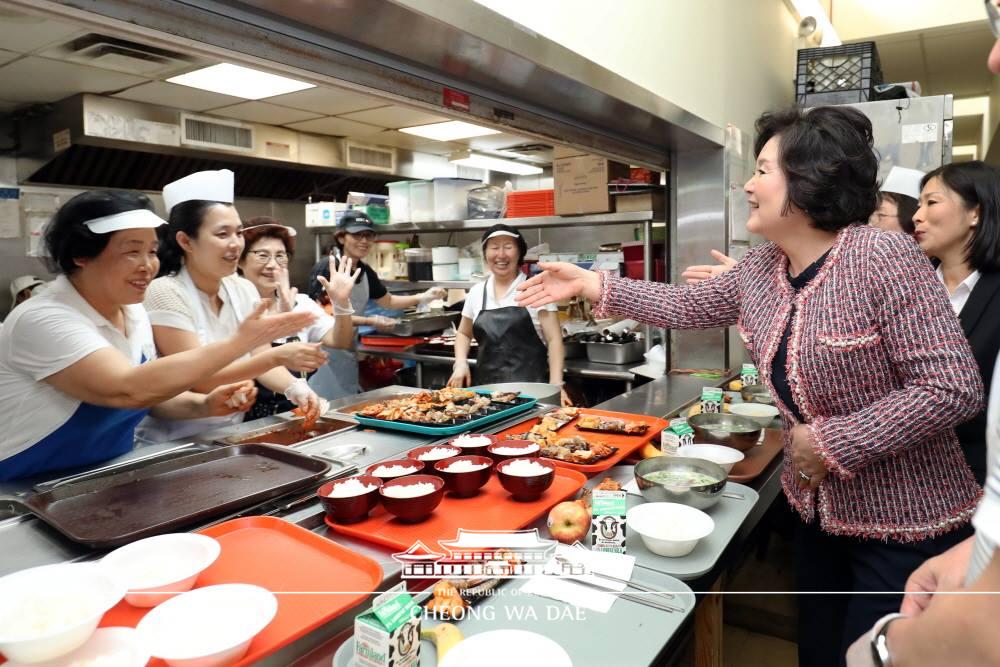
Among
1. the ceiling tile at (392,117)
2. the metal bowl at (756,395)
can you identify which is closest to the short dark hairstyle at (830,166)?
the metal bowl at (756,395)

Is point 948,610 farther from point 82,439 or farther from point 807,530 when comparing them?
point 82,439

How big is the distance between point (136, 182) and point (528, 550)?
5027mm

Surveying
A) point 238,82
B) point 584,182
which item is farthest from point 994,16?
point 238,82

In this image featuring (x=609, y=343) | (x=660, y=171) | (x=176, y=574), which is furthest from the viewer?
(x=609, y=343)

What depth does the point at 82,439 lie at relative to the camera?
1834 millimetres

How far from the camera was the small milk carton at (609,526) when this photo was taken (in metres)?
1.31

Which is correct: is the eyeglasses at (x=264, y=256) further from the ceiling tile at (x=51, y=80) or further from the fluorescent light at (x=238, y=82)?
the ceiling tile at (x=51, y=80)

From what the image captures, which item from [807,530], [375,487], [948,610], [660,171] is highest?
[660,171]

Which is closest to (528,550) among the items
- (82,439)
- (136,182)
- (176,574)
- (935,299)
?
(176,574)

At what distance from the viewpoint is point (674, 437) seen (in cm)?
189

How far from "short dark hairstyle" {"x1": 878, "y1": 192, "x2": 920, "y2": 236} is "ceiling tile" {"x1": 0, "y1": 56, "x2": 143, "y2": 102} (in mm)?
4543

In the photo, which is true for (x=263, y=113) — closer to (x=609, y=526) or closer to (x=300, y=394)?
(x=300, y=394)

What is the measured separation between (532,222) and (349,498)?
3.08 metres

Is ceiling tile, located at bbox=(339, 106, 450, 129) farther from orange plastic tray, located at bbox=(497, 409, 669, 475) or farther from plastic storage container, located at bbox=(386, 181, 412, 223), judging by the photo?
orange plastic tray, located at bbox=(497, 409, 669, 475)
